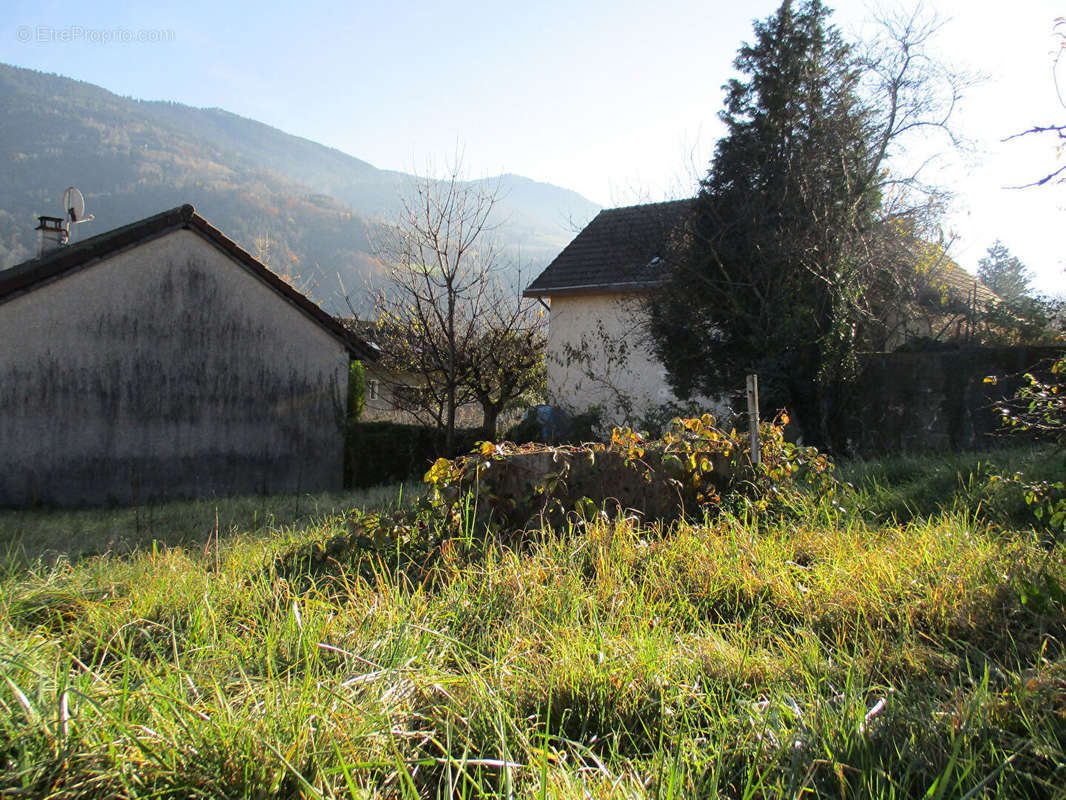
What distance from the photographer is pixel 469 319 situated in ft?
49.7

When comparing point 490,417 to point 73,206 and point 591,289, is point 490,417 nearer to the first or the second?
point 591,289

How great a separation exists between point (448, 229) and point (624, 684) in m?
12.6

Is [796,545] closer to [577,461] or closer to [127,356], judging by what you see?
[577,461]

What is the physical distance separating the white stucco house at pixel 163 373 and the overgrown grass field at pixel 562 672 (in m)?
9.94

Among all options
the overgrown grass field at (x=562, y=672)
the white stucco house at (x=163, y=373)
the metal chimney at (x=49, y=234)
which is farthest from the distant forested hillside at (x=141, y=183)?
the overgrown grass field at (x=562, y=672)

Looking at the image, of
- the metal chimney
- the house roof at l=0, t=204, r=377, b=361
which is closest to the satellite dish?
the metal chimney

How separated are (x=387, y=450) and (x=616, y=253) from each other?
7780 mm

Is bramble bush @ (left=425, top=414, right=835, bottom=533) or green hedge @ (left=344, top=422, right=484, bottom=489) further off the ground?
bramble bush @ (left=425, top=414, right=835, bottom=533)

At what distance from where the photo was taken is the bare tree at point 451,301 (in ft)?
46.4

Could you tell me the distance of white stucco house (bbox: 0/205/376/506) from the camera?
40.8ft

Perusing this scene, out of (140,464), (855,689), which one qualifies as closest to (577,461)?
(855,689)

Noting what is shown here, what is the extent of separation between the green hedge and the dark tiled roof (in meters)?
4.90

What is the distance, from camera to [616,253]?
18.3 meters

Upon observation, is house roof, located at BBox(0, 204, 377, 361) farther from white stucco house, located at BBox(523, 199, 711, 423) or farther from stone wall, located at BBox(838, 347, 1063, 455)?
stone wall, located at BBox(838, 347, 1063, 455)
